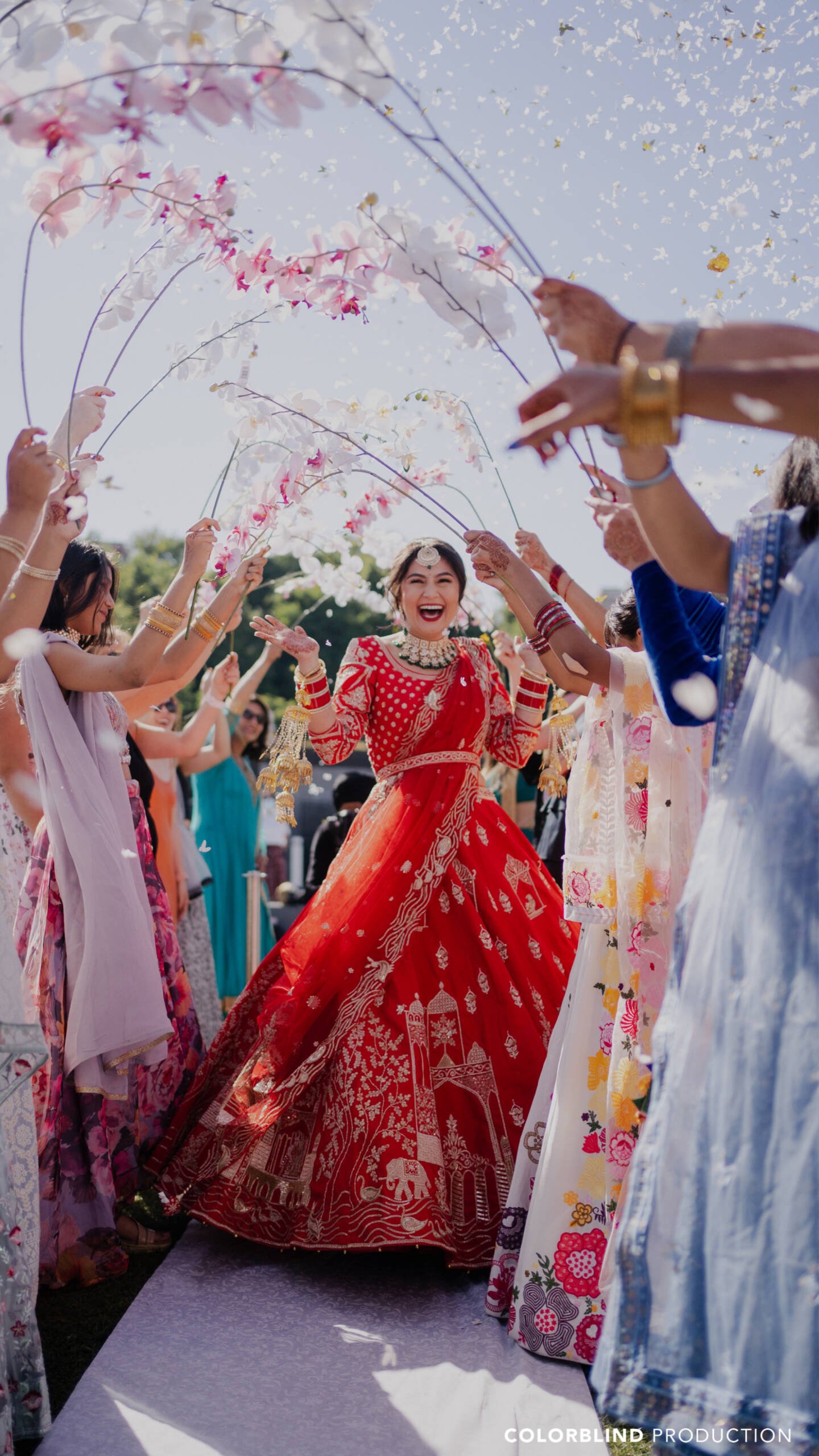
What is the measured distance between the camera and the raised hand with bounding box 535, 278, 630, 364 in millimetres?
1378

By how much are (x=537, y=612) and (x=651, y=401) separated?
4.05 ft

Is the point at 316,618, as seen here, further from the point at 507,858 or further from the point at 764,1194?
the point at 764,1194

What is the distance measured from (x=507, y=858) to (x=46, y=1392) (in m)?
1.84

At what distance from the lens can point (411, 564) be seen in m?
3.75

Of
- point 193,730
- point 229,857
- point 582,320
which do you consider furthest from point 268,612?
point 582,320

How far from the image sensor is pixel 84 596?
3.10 meters

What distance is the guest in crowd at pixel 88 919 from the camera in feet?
9.25

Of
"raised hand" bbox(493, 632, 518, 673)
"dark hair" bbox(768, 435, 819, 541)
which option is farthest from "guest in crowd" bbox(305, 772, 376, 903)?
"dark hair" bbox(768, 435, 819, 541)

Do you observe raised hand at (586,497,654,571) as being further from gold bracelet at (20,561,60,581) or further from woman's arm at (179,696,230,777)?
woman's arm at (179,696,230,777)

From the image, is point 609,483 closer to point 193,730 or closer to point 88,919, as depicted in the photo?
point 88,919

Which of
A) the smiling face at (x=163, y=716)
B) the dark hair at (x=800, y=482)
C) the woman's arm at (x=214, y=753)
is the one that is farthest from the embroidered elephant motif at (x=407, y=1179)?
the woman's arm at (x=214, y=753)

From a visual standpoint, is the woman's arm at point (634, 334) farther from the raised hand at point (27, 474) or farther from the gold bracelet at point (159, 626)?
the gold bracelet at point (159, 626)

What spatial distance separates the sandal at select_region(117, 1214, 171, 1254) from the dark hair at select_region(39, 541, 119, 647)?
1.64m

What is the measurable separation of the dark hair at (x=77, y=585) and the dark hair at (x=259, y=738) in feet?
12.4
